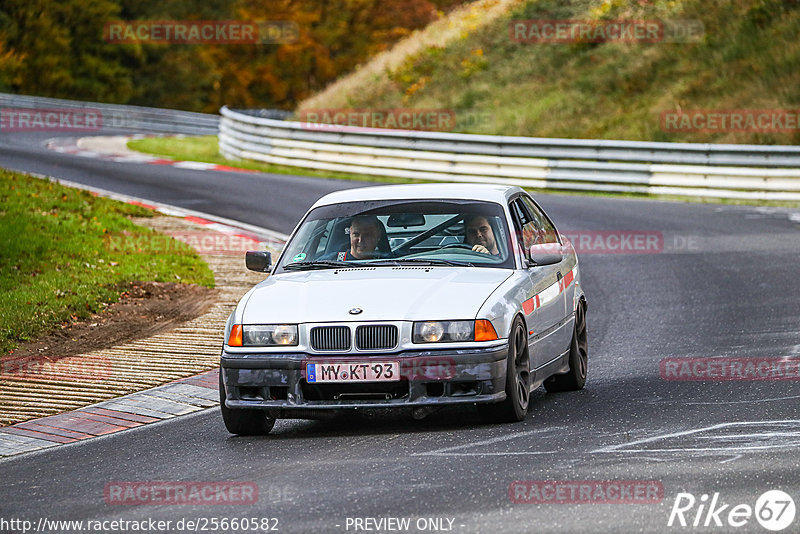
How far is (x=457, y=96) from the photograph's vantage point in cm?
3809

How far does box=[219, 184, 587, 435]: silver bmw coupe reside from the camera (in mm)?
7906

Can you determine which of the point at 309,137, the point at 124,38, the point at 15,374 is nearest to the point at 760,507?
the point at 15,374

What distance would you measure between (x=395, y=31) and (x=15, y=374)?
6049 centimetres

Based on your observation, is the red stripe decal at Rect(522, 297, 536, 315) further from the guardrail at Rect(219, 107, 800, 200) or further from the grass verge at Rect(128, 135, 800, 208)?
the guardrail at Rect(219, 107, 800, 200)

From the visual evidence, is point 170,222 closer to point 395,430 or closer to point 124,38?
point 395,430

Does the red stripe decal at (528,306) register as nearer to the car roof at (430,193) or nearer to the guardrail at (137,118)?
the car roof at (430,193)

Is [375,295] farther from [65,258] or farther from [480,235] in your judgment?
[65,258]

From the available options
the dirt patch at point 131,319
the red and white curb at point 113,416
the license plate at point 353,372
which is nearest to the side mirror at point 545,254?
the license plate at point 353,372

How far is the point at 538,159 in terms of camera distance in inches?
1053

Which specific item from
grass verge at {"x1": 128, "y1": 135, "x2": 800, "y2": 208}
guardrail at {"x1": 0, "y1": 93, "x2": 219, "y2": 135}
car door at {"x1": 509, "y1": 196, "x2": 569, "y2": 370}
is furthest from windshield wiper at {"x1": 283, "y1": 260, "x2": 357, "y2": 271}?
guardrail at {"x1": 0, "y1": 93, "x2": 219, "y2": 135}

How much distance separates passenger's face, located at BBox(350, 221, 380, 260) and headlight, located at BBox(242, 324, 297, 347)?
4.06 feet

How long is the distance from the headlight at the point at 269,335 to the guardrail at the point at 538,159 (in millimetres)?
17349

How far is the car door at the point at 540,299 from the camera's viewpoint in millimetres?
8750

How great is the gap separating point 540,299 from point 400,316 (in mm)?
1414
